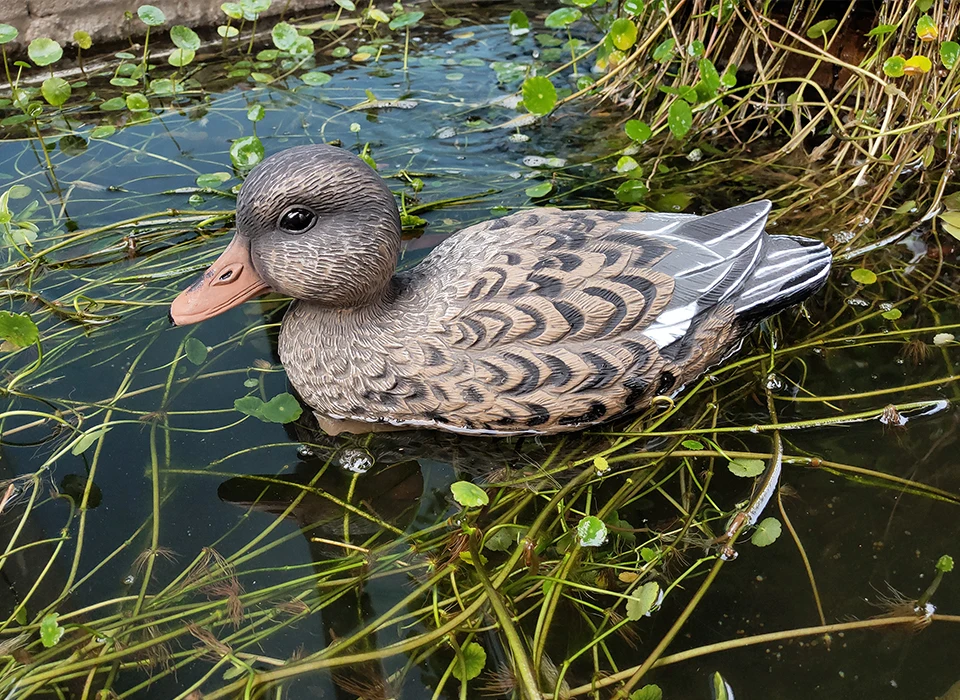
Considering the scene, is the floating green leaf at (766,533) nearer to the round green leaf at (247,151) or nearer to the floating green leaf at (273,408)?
the floating green leaf at (273,408)

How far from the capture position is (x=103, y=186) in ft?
13.3

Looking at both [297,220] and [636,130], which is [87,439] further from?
[636,130]

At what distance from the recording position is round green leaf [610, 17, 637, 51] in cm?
389

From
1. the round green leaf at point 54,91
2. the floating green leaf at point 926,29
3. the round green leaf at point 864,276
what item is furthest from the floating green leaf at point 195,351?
the floating green leaf at point 926,29

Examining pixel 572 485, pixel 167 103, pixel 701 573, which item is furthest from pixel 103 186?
pixel 701 573

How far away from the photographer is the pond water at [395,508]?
7.02 ft

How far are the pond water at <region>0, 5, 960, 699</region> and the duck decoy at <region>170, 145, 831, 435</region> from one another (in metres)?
0.21

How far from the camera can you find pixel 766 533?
240 cm

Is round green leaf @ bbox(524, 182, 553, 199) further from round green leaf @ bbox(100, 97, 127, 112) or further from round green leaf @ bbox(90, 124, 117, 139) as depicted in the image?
round green leaf @ bbox(100, 97, 127, 112)

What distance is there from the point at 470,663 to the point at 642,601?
1.63 ft

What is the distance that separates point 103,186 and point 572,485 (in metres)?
3.02

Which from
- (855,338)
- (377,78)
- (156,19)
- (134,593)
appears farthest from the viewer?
(377,78)

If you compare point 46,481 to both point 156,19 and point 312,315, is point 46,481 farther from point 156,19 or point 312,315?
point 156,19

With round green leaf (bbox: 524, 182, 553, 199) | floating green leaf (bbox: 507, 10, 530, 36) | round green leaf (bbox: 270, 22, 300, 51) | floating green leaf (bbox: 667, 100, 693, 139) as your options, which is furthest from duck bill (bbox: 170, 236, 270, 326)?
floating green leaf (bbox: 507, 10, 530, 36)
